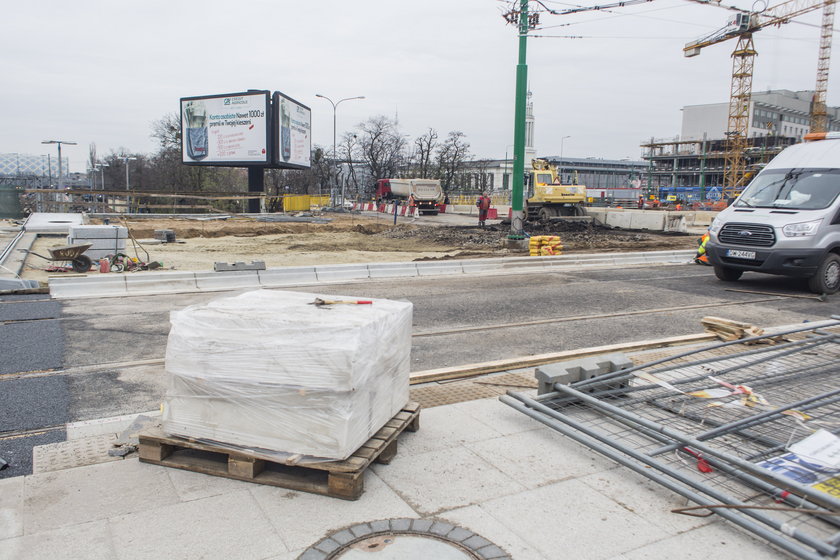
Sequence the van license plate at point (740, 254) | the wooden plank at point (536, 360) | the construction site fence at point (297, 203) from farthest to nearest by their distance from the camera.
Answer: the construction site fence at point (297, 203) < the van license plate at point (740, 254) < the wooden plank at point (536, 360)

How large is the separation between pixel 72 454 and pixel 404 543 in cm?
268

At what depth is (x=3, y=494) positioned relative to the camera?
373 cm

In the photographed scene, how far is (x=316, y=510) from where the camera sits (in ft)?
11.8

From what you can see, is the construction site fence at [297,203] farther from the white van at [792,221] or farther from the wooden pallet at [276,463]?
the wooden pallet at [276,463]

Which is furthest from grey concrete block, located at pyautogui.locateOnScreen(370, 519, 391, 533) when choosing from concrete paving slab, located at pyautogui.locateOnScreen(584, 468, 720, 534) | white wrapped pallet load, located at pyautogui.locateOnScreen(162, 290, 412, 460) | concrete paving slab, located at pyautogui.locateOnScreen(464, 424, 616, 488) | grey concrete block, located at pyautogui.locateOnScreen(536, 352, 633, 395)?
grey concrete block, located at pyautogui.locateOnScreen(536, 352, 633, 395)

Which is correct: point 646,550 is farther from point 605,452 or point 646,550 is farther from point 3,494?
point 3,494

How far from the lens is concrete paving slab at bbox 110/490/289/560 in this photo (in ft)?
10.4

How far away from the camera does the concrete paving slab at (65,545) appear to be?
10.2 ft

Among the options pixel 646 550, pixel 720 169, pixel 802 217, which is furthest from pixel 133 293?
pixel 720 169

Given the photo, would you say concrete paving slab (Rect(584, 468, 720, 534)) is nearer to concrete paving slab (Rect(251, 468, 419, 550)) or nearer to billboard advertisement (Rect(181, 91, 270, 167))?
concrete paving slab (Rect(251, 468, 419, 550))

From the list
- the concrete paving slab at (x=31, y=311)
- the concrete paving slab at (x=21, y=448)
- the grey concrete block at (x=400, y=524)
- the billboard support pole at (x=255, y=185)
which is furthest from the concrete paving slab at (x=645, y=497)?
the billboard support pole at (x=255, y=185)

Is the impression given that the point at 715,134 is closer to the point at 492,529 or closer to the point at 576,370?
the point at 576,370

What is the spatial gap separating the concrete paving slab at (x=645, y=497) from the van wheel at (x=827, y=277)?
1015cm

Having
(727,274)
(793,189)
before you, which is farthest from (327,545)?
(727,274)
